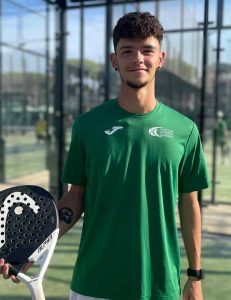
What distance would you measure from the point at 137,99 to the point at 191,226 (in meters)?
0.55

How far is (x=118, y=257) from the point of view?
163 centimetres

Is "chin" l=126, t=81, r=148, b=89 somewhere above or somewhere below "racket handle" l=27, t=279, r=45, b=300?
above

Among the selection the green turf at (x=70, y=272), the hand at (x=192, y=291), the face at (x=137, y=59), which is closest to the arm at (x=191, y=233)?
the hand at (x=192, y=291)

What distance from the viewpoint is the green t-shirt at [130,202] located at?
1615mm

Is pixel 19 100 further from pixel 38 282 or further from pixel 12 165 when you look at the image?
pixel 38 282

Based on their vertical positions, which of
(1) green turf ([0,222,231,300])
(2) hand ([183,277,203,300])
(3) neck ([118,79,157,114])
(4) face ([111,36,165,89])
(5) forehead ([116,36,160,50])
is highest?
(5) forehead ([116,36,160,50])

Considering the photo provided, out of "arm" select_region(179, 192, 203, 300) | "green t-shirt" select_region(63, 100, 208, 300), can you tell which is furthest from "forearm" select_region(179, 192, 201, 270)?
"green t-shirt" select_region(63, 100, 208, 300)

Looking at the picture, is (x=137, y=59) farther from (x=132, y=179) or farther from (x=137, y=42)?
(x=132, y=179)

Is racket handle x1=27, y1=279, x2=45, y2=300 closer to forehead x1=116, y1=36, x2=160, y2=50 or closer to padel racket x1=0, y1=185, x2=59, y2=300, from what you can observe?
padel racket x1=0, y1=185, x2=59, y2=300

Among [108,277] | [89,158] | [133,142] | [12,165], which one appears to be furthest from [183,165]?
[12,165]

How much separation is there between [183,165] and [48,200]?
54 centimetres

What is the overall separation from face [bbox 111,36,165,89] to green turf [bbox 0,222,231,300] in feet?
6.97

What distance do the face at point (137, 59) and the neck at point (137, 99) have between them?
0.09 feet

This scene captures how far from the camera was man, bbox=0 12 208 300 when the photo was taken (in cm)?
161
